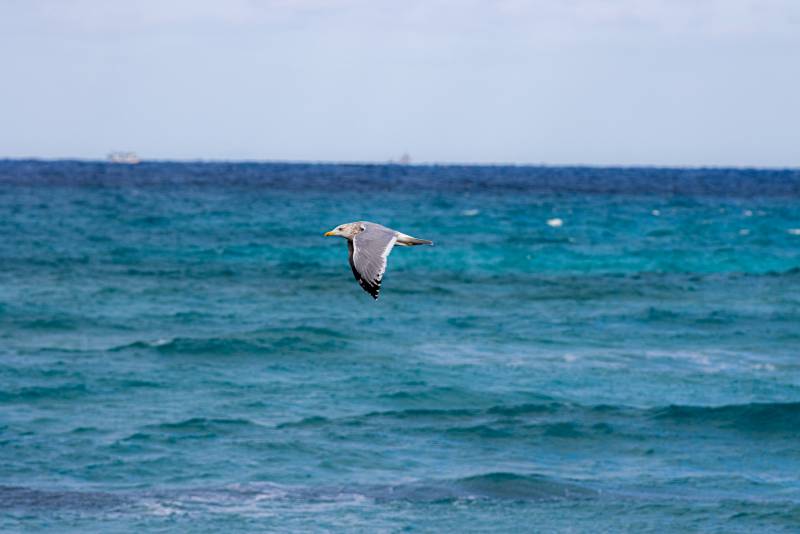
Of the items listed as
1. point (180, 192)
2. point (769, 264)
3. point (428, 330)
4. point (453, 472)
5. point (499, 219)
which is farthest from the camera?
point (180, 192)

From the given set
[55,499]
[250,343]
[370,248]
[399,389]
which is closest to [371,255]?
[370,248]

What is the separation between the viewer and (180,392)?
23078 millimetres

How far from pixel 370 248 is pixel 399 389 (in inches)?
545

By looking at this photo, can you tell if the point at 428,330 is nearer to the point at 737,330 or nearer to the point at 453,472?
the point at 737,330

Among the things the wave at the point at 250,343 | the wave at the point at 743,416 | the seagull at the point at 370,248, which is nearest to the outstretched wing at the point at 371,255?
the seagull at the point at 370,248

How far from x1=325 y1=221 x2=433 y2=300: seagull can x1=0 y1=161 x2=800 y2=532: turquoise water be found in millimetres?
6277

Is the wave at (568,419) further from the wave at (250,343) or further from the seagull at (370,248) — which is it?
the seagull at (370,248)

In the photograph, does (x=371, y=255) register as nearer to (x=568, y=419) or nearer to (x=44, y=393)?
(x=568, y=419)

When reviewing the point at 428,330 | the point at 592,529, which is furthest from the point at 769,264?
the point at 592,529

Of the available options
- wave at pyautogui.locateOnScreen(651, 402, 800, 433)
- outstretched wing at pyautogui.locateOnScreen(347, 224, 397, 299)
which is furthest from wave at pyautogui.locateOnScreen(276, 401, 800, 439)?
outstretched wing at pyautogui.locateOnScreen(347, 224, 397, 299)

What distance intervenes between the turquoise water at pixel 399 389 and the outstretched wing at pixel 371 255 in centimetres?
657

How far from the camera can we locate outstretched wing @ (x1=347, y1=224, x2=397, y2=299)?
355 inches

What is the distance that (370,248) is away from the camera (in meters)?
9.66

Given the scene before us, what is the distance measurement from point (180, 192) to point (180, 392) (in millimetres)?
73961
